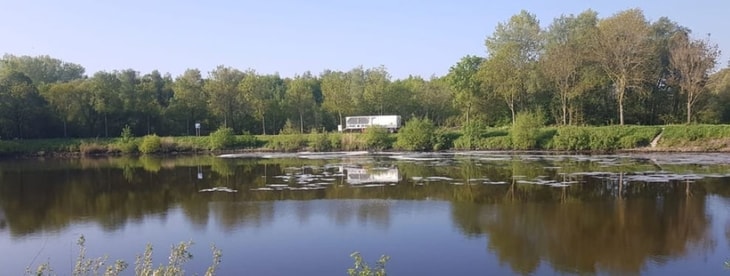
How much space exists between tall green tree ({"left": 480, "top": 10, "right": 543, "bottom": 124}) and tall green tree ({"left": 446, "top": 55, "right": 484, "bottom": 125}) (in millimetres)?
2060

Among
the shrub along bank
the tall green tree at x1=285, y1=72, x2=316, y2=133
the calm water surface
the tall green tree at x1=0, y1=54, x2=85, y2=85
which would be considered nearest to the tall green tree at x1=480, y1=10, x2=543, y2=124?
the shrub along bank

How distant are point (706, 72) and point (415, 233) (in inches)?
1573

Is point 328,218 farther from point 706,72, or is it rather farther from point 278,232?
point 706,72

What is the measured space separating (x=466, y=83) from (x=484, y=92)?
2.21 metres

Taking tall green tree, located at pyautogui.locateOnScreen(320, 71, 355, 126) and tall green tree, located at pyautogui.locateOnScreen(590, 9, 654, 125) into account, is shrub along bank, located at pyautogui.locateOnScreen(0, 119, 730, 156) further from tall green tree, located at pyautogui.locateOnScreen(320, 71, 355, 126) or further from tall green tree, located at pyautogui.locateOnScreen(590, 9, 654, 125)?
tall green tree, located at pyautogui.locateOnScreen(320, 71, 355, 126)

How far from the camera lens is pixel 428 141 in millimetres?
48375

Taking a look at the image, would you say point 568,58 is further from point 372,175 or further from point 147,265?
point 147,265

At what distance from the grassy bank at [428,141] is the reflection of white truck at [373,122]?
457cm

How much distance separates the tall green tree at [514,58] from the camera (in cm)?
5041

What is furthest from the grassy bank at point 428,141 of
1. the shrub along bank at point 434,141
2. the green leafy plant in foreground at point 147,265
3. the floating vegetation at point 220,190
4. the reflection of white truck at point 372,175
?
the green leafy plant in foreground at point 147,265

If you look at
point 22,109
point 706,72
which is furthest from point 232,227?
point 22,109

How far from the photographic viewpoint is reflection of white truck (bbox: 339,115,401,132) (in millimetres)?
56906

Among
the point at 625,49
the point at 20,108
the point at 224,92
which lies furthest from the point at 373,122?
the point at 20,108

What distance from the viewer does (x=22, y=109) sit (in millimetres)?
55719
